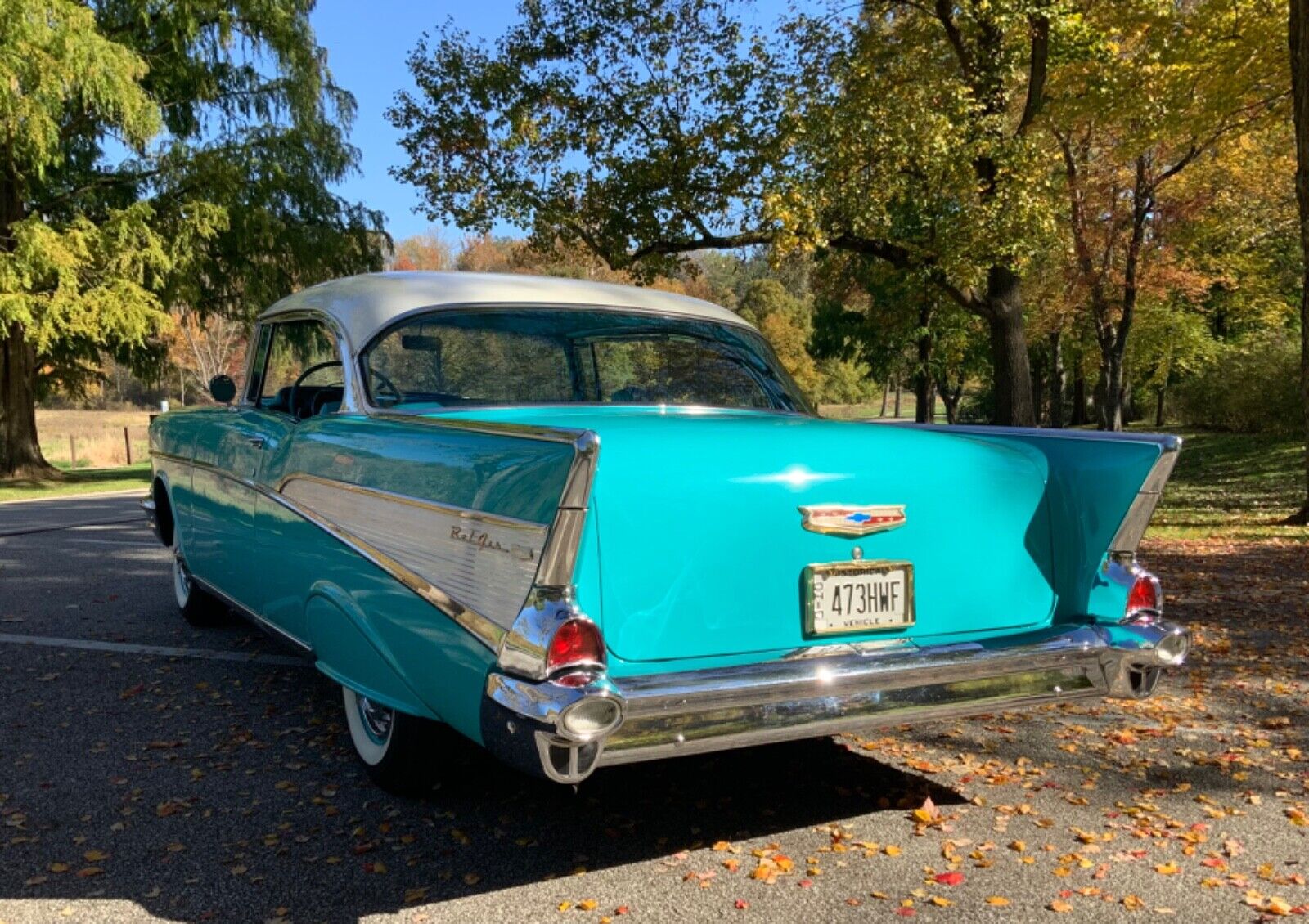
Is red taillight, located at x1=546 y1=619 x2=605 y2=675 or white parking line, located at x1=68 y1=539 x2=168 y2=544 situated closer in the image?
red taillight, located at x1=546 y1=619 x2=605 y2=675

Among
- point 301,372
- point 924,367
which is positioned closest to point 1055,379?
point 924,367

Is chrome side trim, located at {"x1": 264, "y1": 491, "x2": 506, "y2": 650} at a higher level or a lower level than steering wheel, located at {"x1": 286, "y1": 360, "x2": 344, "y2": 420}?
lower

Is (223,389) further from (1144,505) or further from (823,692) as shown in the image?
(1144,505)

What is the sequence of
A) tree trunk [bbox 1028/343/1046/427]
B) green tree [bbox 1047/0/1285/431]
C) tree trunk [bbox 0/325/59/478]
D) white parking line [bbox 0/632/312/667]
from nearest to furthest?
white parking line [bbox 0/632/312/667]
green tree [bbox 1047/0/1285/431]
tree trunk [bbox 0/325/59/478]
tree trunk [bbox 1028/343/1046/427]

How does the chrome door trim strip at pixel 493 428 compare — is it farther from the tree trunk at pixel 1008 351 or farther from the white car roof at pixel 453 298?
the tree trunk at pixel 1008 351

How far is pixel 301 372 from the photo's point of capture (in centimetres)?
522

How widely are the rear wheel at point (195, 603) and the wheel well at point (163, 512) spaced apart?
0.62 feet

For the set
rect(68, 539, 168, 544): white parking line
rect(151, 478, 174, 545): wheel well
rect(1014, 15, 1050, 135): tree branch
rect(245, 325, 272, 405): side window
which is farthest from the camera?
rect(1014, 15, 1050, 135): tree branch

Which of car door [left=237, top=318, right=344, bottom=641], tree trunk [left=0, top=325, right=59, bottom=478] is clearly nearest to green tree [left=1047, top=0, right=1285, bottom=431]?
car door [left=237, top=318, right=344, bottom=641]

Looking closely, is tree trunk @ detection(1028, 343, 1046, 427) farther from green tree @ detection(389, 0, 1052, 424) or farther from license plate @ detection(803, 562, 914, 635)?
license plate @ detection(803, 562, 914, 635)

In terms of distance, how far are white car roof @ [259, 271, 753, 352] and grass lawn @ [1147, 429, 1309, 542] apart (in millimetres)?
8291

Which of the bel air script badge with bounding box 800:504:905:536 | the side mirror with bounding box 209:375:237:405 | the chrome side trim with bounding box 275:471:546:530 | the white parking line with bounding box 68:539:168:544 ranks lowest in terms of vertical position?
the white parking line with bounding box 68:539:168:544

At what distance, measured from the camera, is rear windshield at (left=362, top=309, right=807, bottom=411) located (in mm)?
4355

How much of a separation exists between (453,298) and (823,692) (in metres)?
2.39
